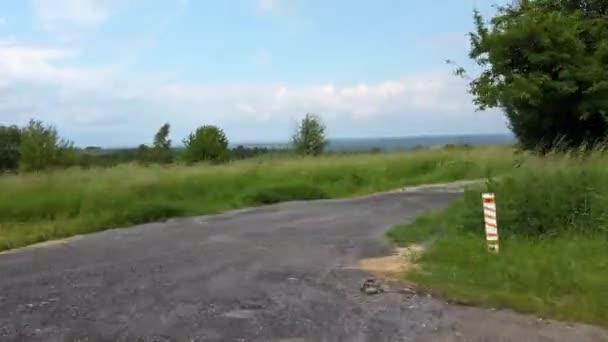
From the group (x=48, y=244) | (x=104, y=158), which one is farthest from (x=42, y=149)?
(x=48, y=244)

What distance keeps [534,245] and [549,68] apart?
9677 millimetres

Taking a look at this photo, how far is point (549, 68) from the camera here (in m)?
17.4

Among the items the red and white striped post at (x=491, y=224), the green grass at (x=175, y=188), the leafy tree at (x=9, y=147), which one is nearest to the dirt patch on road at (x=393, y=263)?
the red and white striped post at (x=491, y=224)

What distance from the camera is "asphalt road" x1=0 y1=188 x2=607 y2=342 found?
5.96m

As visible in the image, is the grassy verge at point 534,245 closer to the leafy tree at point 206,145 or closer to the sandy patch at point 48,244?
the sandy patch at point 48,244

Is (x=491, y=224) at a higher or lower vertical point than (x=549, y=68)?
lower

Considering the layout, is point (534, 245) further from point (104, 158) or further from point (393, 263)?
point (104, 158)

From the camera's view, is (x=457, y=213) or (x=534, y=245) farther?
(x=457, y=213)

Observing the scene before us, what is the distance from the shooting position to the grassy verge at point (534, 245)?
22.5ft

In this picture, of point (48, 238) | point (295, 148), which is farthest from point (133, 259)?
point (295, 148)

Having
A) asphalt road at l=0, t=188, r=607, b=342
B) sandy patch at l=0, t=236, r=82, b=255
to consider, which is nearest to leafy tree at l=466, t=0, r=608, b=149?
asphalt road at l=0, t=188, r=607, b=342

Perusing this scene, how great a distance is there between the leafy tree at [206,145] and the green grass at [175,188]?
1436 centimetres

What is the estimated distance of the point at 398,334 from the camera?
5.88m

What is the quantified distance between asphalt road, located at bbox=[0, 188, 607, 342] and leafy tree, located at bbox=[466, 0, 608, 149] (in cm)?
725
